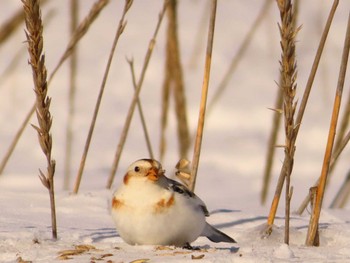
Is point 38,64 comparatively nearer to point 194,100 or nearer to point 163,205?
point 163,205

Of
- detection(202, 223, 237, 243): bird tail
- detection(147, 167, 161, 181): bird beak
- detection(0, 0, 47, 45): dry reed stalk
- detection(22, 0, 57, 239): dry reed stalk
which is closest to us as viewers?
detection(22, 0, 57, 239): dry reed stalk

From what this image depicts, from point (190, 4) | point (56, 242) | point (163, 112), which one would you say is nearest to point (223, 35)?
point (190, 4)

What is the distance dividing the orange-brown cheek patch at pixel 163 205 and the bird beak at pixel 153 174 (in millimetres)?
101

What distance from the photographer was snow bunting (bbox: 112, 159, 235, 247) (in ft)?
9.98

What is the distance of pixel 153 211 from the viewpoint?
304 centimetres

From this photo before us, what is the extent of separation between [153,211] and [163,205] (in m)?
0.04

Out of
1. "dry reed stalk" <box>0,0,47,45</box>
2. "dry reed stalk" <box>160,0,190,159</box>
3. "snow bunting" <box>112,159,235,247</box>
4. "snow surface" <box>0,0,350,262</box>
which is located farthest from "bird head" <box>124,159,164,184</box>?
"dry reed stalk" <box>0,0,47,45</box>

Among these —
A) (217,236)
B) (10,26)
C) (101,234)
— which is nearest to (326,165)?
(217,236)

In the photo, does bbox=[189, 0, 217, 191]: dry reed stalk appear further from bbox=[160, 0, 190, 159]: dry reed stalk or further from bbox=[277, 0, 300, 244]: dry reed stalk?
bbox=[160, 0, 190, 159]: dry reed stalk

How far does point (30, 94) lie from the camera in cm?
789

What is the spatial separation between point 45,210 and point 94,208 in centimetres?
20

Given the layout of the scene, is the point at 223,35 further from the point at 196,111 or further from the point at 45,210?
the point at 45,210

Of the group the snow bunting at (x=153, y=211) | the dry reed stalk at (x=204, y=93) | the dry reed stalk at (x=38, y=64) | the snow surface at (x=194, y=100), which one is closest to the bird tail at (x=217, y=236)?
the snow bunting at (x=153, y=211)

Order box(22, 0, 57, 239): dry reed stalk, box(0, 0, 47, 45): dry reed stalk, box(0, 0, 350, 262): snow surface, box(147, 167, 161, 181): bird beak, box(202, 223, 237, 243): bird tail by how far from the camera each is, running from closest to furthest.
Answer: box(22, 0, 57, 239): dry reed stalk < box(147, 167, 161, 181): bird beak < box(202, 223, 237, 243): bird tail < box(0, 0, 47, 45): dry reed stalk < box(0, 0, 350, 262): snow surface
